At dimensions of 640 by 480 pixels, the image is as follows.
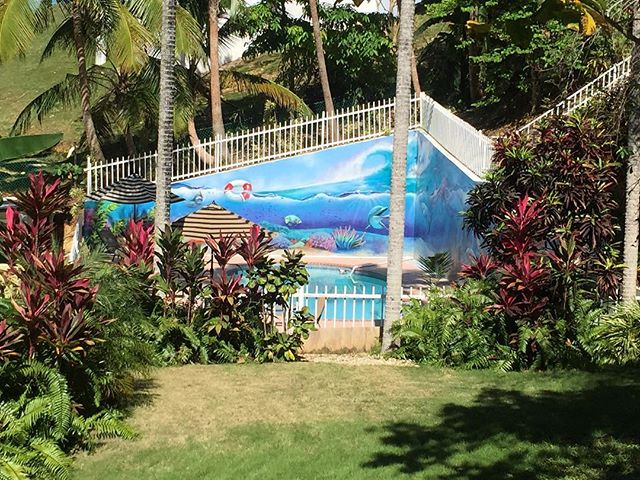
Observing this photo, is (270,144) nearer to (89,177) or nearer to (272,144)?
(272,144)

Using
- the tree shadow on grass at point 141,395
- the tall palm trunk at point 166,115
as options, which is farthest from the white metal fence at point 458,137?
the tree shadow on grass at point 141,395

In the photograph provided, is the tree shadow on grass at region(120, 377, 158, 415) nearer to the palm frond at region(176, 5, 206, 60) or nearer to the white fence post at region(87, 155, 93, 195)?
the white fence post at region(87, 155, 93, 195)

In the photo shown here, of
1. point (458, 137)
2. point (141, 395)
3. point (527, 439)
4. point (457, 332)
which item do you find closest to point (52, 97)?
point (458, 137)

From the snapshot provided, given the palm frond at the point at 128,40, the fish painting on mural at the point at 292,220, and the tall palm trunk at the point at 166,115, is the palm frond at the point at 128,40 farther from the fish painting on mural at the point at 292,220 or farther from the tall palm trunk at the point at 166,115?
the tall palm trunk at the point at 166,115

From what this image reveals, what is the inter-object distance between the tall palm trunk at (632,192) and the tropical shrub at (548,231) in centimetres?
18

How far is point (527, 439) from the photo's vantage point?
6391 mm

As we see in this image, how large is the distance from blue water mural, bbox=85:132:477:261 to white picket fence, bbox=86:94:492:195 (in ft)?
0.78

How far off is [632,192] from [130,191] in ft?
34.8

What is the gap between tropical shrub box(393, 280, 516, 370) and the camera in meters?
9.41

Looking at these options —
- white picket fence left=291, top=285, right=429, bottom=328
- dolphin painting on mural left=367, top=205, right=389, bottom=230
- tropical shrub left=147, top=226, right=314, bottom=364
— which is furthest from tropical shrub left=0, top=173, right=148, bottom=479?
dolphin painting on mural left=367, top=205, right=389, bottom=230

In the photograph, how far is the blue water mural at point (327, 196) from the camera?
1895cm

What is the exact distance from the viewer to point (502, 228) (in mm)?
9938

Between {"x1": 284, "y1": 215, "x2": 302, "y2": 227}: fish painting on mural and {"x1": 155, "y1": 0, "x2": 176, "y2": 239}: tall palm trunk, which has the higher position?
{"x1": 155, "y1": 0, "x2": 176, "y2": 239}: tall palm trunk

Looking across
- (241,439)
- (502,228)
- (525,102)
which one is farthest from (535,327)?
(525,102)
